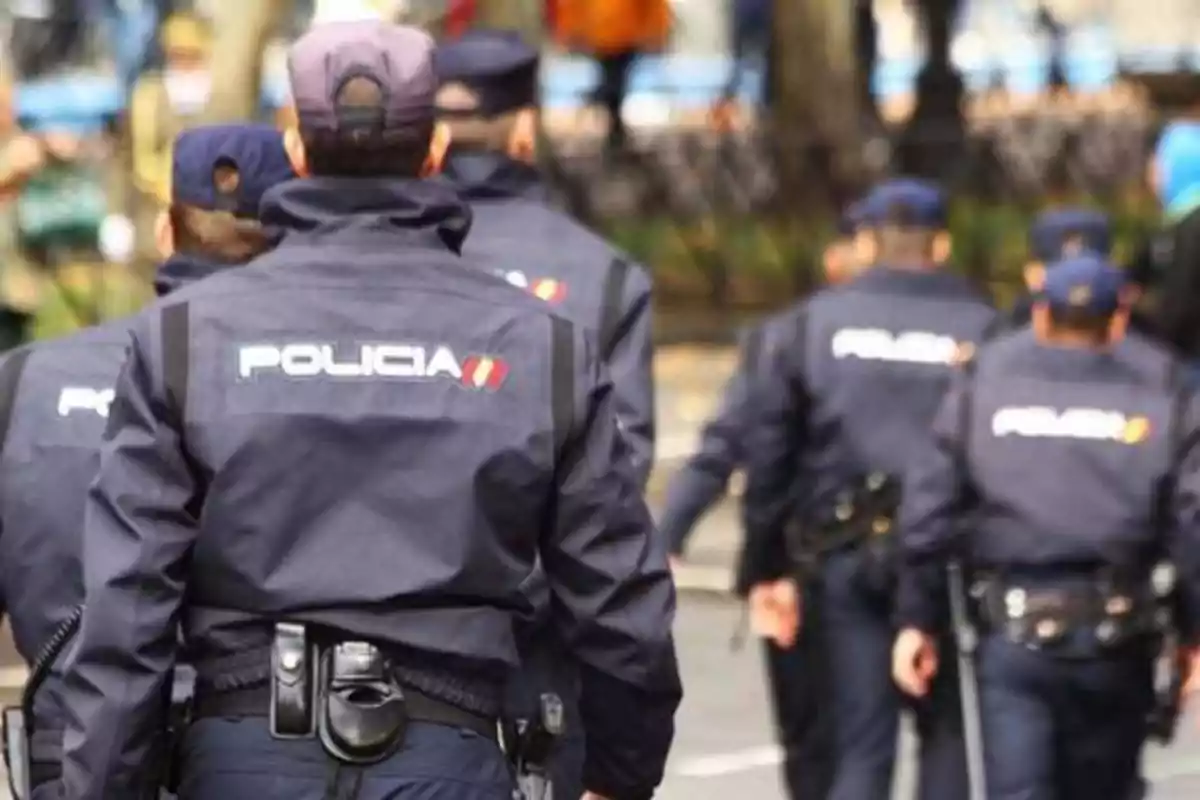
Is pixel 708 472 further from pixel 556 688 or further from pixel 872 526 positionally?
pixel 556 688

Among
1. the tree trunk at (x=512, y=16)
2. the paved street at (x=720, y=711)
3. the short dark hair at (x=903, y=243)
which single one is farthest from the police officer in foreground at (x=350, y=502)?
the tree trunk at (x=512, y=16)

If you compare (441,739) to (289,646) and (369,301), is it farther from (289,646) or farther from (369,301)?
(369,301)

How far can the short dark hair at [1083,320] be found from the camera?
8453 mm

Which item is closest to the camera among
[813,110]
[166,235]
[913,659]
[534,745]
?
[534,745]

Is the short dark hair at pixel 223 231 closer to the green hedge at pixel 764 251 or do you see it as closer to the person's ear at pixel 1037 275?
the person's ear at pixel 1037 275

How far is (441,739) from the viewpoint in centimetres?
511

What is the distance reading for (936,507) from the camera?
8586 millimetres

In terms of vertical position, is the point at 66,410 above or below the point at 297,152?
below

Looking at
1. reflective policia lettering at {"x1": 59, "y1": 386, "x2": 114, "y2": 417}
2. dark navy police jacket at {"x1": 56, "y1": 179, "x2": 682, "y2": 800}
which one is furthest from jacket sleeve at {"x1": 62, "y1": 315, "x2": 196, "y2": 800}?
reflective policia lettering at {"x1": 59, "y1": 386, "x2": 114, "y2": 417}

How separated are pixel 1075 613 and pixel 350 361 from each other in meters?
3.60

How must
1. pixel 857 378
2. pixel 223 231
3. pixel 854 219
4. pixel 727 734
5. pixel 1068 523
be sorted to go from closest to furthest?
pixel 223 231, pixel 1068 523, pixel 857 378, pixel 854 219, pixel 727 734

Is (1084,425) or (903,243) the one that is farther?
(903,243)

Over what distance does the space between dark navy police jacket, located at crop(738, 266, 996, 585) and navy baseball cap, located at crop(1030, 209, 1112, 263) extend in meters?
0.74

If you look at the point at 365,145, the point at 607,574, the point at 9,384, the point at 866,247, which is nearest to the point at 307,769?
the point at 607,574
